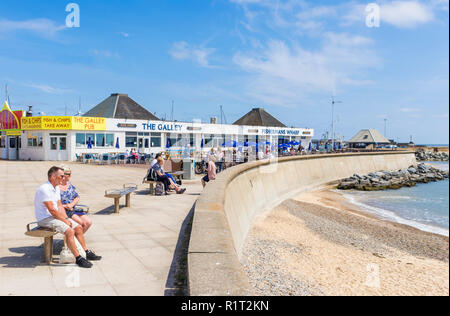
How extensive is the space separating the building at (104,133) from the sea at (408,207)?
11.6 metres

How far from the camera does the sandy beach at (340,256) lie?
8.73m

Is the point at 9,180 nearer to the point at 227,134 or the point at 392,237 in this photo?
the point at 392,237

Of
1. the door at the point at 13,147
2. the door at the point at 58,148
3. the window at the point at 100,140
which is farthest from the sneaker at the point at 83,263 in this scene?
the door at the point at 13,147

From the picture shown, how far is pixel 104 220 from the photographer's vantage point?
8.14 m

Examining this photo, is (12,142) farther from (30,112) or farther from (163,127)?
(163,127)

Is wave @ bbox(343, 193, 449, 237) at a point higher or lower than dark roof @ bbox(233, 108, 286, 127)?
lower

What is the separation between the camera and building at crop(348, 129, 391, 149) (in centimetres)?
8362

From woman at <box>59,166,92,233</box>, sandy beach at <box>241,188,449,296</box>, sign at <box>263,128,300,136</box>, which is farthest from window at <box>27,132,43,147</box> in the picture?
sign at <box>263,128,300,136</box>

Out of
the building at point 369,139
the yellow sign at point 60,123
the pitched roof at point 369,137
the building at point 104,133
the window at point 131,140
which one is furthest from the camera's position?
the pitched roof at point 369,137

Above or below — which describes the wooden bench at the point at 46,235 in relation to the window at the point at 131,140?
below

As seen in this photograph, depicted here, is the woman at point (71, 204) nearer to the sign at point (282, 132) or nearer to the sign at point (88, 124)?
the sign at point (88, 124)

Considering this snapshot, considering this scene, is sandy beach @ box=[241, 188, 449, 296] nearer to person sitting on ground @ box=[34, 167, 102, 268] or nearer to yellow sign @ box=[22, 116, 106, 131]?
person sitting on ground @ box=[34, 167, 102, 268]

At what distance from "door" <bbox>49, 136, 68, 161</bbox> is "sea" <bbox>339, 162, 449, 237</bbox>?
77.0ft
